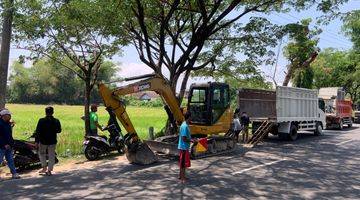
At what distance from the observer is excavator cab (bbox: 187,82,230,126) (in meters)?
16.9

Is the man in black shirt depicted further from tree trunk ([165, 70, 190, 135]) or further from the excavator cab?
the excavator cab

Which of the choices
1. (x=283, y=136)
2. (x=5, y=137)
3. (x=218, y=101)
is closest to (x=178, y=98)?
(x=218, y=101)

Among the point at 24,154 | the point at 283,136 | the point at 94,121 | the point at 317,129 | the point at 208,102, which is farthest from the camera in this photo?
the point at 317,129

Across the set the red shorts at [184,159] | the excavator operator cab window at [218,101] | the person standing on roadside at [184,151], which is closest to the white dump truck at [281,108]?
the excavator operator cab window at [218,101]

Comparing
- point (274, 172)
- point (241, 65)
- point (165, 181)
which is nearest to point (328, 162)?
point (274, 172)

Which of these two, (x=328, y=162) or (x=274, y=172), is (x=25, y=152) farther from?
(x=328, y=162)

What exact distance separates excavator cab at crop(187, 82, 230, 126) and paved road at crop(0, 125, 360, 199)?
6.69 ft

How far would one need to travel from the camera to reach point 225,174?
469 inches

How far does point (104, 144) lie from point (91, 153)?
59cm

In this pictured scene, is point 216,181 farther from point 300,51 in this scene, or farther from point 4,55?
point 300,51

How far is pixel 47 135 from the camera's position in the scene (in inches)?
460

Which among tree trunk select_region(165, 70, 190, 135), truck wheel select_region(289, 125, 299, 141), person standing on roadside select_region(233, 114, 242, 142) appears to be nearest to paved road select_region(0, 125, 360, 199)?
tree trunk select_region(165, 70, 190, 135)

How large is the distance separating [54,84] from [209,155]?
290ft

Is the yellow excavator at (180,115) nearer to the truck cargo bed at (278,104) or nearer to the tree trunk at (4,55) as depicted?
the tree trunk at (4,55)
